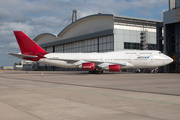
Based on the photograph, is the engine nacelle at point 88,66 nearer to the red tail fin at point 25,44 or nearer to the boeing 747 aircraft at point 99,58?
the boeing 747 aircraft at point 99,58

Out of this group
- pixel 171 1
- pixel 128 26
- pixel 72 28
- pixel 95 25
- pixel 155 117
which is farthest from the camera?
pixel 72 28

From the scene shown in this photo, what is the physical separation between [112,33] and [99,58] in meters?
19.2

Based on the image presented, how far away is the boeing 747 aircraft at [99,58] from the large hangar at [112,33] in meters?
18.5

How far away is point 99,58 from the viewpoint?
3988 centimetres

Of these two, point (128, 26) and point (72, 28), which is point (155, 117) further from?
point (72, 28)

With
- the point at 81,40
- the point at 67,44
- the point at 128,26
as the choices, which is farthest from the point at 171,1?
the point at 67,44

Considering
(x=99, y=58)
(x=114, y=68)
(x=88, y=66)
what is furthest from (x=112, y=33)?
(x=88, y=66)

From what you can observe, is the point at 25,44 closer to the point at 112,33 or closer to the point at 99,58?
the point at 99,58

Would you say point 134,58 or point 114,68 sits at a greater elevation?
point 134,58

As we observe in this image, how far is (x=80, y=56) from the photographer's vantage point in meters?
40.2

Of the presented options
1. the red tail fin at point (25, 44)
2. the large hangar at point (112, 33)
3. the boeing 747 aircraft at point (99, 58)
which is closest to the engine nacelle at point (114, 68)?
the boeing 747 aircraft at point (99, 58)

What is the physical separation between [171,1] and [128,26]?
15.0 metres

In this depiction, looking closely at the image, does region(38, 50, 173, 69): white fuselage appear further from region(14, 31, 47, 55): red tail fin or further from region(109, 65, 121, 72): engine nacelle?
region(14, 31, 47, 55): red tail fin

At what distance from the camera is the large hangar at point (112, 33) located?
190ft
